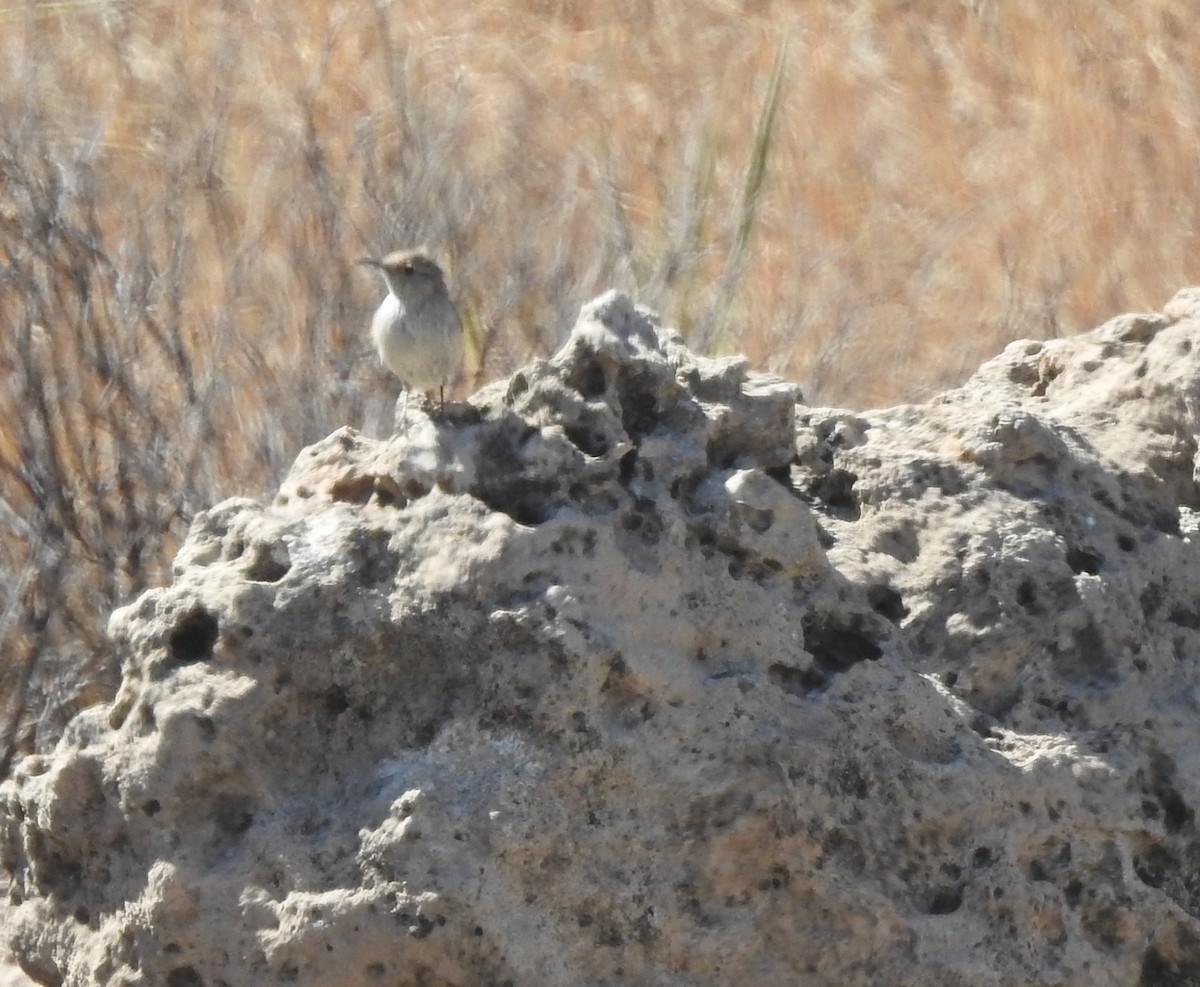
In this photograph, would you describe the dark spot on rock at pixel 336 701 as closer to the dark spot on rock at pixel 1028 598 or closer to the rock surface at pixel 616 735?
the rock surface at pixel 616 735

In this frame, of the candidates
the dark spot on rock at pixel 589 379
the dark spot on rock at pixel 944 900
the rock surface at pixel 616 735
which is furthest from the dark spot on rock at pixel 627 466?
the dark spot on rock at pixel 944 900

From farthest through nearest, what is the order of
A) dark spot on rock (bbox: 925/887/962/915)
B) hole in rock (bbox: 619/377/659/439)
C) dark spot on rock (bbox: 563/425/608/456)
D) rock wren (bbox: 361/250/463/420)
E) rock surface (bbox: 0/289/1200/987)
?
rock wren (bbox: 361/250/463/420) < hole in rock (bbox: 619/377/659/439) < dark spot on rock (bbox: 563/425/608/456) < dark spot on rock (bbox: 925/887/962/915) < rock surface (bbox: 0/289/1200/987)

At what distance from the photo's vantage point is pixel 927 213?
9.08 metres

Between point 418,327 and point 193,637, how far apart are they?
1367 mm

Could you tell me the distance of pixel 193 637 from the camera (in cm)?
296

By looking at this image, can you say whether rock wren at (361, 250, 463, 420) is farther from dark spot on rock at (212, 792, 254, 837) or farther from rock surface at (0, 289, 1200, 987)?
dark spot on rock at (212, 792, 254, 837)

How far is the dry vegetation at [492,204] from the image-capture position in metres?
5.70

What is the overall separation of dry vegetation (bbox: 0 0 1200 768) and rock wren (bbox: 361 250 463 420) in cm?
143

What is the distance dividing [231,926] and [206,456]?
3.10 meters

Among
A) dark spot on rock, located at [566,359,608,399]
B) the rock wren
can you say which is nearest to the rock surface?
Answer: dark spot on rock, located at [566,359,608,399]

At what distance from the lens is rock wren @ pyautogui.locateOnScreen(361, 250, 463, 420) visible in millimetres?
4148

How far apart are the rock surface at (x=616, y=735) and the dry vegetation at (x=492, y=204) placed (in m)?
2.30


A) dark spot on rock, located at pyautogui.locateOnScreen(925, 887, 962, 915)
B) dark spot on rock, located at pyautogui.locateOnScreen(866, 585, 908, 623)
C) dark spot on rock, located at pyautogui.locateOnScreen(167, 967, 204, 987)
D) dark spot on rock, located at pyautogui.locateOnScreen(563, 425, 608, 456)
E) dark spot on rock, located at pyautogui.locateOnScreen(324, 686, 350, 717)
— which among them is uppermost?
dark spot on rock, located at pyautogui.locateOnScreen(563, 425, 608, 456)

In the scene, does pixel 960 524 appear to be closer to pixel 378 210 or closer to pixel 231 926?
pixel 231 926
